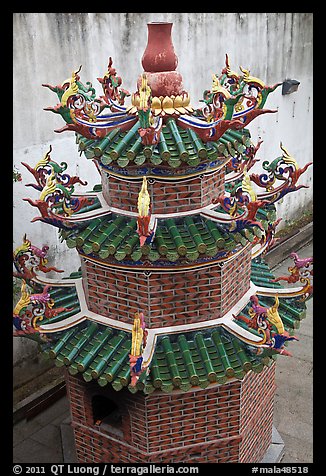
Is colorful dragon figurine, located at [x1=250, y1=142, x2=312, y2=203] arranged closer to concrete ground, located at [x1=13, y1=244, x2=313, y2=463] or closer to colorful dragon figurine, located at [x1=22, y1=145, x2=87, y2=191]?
colorful dragon figurine, located at [x1=22, y1=145, x2=87, y2=191]

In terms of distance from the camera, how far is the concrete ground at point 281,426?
30.0 feet

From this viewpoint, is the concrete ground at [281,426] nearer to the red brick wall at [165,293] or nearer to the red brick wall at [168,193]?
the red brick wall at [165,293]

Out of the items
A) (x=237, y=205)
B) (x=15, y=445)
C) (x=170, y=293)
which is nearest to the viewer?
(x=237, y=205)

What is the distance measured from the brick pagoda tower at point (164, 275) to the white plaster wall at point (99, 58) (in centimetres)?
291

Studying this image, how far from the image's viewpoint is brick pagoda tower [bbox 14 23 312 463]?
242 inches

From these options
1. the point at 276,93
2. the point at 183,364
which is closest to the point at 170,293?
the point at 183,364

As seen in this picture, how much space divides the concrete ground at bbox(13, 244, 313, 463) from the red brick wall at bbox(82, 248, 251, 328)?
11.3 feet

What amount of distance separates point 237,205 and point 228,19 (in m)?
8.88

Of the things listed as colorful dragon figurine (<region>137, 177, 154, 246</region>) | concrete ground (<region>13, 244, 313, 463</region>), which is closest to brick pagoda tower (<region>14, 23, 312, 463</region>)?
colorful dragon figurine (<region>137, 177, 154, 246</region>)

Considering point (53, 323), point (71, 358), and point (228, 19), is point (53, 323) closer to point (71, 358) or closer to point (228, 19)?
point (71, 358)

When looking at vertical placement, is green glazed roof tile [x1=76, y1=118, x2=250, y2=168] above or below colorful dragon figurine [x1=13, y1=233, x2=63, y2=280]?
above

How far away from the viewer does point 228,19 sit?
13344mm

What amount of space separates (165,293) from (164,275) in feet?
0.82

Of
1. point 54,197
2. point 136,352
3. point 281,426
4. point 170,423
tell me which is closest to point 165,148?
point 54,197
